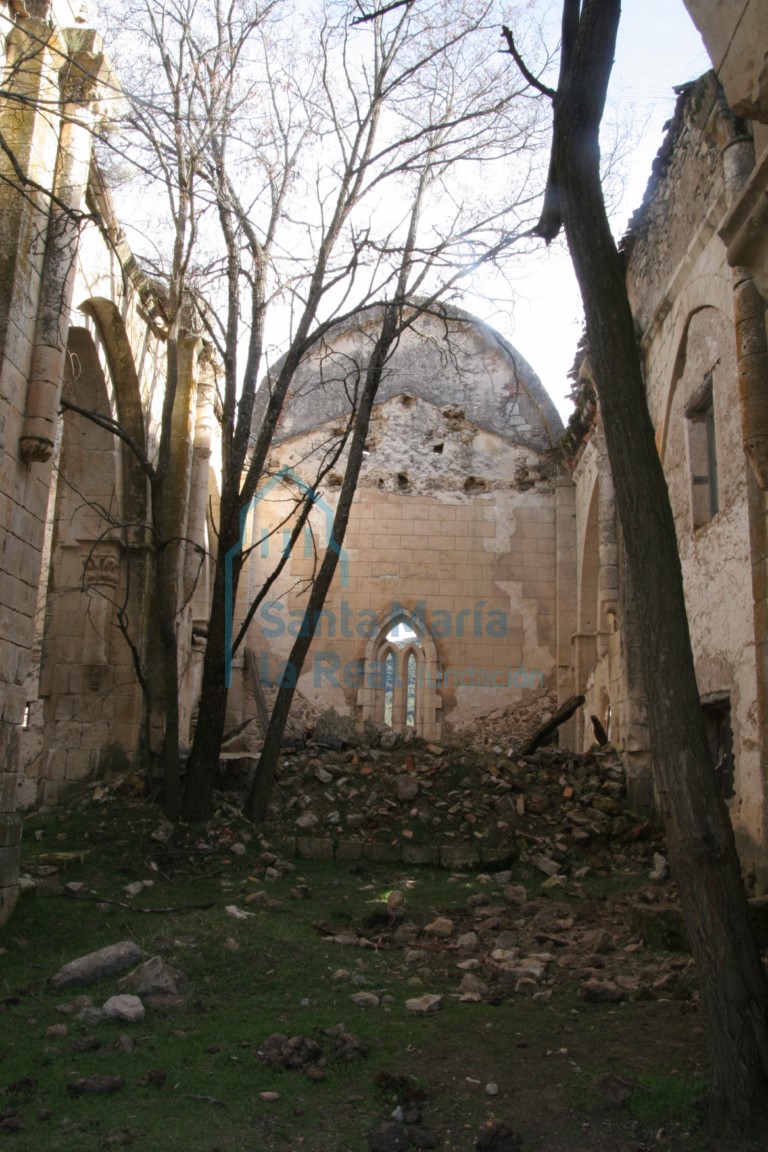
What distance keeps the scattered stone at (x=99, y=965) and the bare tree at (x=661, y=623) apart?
3.12m

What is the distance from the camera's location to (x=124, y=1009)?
4496 millimetres

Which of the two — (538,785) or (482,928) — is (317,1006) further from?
(538,785)

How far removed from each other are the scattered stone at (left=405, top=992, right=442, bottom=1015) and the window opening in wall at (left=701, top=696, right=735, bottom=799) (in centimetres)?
421

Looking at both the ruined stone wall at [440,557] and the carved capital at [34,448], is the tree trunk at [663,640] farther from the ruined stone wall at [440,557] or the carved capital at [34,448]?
the ruined stone wall at [440,557]

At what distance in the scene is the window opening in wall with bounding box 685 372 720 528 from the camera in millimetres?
9250

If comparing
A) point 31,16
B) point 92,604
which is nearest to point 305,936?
point 92,604

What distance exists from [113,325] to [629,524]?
813 cm

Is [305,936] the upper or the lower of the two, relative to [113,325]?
lower

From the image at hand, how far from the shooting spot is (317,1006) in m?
4.77

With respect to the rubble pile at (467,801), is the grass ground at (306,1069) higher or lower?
lower

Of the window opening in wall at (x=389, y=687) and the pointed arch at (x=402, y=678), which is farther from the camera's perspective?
the window opening in wall at (x=389, y=687)

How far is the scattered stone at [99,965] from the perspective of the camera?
16.5 ft

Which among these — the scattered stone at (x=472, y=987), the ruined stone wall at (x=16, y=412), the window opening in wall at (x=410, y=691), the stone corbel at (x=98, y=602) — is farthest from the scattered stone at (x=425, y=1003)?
the window opening in wall at (x=410, y=691)

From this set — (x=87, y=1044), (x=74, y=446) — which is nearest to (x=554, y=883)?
(x=87, y=1044)
